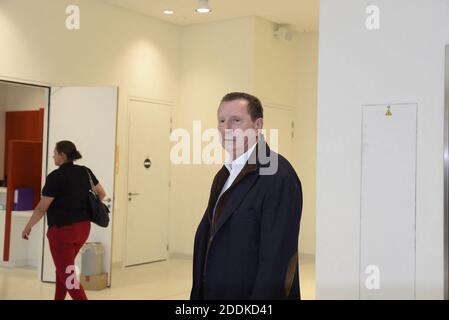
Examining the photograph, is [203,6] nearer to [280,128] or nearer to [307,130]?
[280,128]

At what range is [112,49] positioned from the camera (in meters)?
6.87

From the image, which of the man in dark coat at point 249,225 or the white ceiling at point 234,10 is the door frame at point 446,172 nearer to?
the man in dark coat at point 249,225

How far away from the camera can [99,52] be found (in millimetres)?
6699

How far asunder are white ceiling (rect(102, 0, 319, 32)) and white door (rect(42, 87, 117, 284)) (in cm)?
133

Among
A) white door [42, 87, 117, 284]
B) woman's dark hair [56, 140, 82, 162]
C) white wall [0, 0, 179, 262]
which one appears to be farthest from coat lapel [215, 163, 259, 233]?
white wall [0, 0, 179, 262]

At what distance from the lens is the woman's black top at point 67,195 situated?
4.56 meters

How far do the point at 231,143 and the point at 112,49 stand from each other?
17.1 ft

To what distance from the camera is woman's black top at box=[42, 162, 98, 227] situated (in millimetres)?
4562

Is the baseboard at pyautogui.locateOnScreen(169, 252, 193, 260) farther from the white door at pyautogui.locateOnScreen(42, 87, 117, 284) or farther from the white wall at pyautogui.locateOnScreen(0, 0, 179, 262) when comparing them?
the white door at pyautogui.locateOnScreen(42, 87, 117, 284)

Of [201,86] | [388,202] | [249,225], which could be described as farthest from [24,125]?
[249,225]

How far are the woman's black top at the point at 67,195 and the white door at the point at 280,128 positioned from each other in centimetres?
328

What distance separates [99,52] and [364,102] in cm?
417

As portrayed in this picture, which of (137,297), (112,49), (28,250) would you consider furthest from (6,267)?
(112,49)

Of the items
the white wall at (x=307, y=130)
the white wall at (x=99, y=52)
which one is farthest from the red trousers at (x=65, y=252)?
the white wall at (x=307, y=130)
